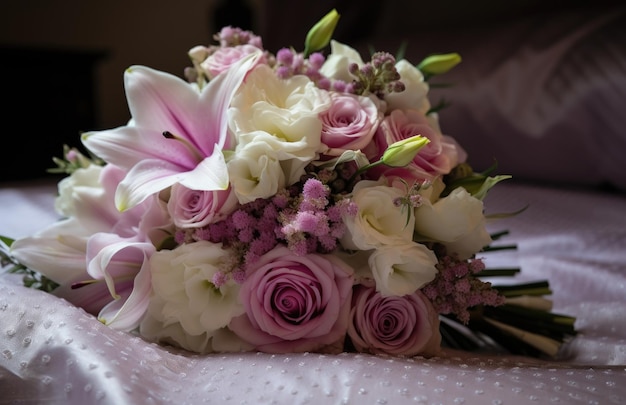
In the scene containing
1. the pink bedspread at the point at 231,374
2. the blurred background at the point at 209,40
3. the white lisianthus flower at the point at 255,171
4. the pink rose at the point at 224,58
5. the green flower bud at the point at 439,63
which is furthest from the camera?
the blurred background at the point at 209,40

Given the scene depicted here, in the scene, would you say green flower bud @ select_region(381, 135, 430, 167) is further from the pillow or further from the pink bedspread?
the pillow

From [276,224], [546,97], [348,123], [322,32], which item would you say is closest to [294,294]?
[276,224]

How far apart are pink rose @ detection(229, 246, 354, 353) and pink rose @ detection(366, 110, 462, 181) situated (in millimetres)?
109

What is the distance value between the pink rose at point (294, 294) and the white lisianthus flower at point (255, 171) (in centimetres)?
5

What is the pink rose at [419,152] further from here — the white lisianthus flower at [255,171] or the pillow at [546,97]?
the pillow at [546,97]

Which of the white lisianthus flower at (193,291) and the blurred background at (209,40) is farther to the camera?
the blurred background at (209,40)

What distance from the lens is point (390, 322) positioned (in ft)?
1.98

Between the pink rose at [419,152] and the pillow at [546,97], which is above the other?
the pillow at [546,97]

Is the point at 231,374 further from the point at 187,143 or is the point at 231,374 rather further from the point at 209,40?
the point at 209,40

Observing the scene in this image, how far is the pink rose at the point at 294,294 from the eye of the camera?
573mm

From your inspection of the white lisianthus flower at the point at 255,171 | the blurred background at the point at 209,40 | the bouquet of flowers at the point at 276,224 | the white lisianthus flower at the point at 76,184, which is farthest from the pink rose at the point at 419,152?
the blurred background at the point at 209,40

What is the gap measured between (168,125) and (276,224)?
0.53 feet

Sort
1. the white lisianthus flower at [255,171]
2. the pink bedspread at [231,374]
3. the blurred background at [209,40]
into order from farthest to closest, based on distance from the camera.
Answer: the blurred background at [209,40] → the white lisianthus flower at [255,171] → the pink bedspread at [231,374]

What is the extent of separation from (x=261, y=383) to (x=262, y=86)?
29cm
